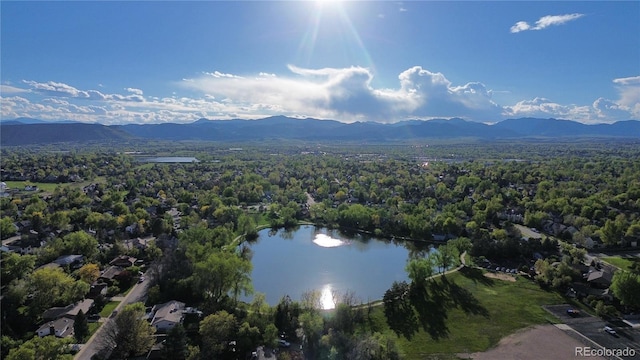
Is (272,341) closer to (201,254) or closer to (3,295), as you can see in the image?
(201,254)

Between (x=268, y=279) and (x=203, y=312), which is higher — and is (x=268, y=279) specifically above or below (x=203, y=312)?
below

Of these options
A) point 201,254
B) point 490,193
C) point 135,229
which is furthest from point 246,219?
point 490,193

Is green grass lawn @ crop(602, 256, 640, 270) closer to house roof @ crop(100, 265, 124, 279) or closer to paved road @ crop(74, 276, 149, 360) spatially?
paved road @ crop(74, 276, 149, 360)

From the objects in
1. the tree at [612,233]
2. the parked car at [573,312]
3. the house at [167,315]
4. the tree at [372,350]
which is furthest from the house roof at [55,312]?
the tree at [612,233]

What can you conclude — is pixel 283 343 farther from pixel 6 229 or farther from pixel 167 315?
pixel 6 229

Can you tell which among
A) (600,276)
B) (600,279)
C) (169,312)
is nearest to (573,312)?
(600,279)

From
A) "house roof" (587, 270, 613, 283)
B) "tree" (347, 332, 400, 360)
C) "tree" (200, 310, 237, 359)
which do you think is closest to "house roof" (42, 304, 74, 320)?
"tree" (200, 310, 237, 359)
